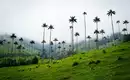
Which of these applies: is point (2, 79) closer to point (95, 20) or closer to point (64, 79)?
point (64, 79)

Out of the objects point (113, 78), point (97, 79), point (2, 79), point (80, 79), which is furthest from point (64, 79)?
point (2, 79)

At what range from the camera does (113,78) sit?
35000mm

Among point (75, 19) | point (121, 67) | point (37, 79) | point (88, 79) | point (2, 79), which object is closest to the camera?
point (88, 79)

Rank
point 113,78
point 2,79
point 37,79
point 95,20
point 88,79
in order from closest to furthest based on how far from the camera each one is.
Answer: point 113,78 < point 88,79 < point 37,79 < point 2,79 < point 95,20

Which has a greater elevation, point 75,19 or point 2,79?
point 75,19

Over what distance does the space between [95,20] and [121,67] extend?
344 feet

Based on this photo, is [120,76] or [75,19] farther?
[75,19]

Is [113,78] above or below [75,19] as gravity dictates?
below

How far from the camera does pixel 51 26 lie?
145 m

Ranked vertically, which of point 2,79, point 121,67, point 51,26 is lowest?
point 2,79

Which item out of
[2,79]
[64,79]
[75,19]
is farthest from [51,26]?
[64,79]

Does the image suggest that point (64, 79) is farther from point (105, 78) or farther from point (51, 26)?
point (51, 26)

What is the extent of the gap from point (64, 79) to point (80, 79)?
15.4 ft

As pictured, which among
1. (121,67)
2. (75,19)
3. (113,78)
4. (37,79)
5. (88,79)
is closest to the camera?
(113,78)
